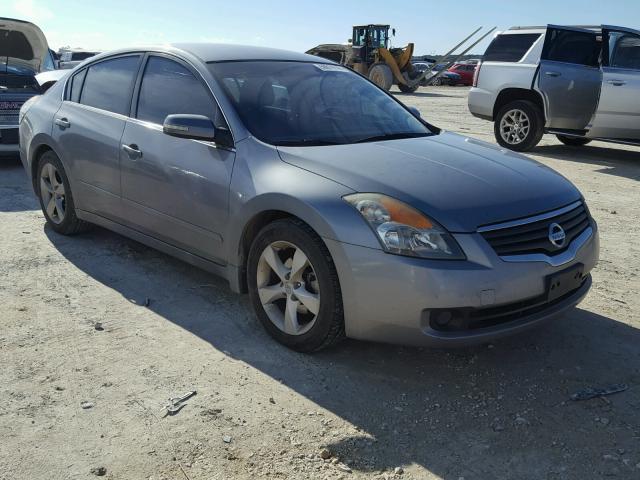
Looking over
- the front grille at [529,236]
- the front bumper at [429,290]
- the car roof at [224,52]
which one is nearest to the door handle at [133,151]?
the car roof at [224,52]

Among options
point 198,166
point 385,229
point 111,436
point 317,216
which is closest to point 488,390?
point 385,229

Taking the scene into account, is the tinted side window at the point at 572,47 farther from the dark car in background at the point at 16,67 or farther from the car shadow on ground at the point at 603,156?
the dark car in background at the point at 16,67

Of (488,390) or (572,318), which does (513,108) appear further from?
(488,390)

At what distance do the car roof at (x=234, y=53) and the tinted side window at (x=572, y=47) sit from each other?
6.89 metres

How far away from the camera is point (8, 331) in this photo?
381 cm

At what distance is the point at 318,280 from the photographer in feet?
10.8

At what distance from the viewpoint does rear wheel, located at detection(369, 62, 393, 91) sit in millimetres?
28873

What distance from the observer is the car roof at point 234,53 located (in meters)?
4.32

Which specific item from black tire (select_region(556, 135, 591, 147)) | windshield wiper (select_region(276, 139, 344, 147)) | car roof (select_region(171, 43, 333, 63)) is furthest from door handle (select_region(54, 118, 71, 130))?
black tire (select_region(556, 135, 591, 147))

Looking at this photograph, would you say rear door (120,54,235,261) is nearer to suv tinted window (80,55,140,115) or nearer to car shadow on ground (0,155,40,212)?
suv tinted window (80,55,140,115)

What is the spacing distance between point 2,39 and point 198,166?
733 centimetres

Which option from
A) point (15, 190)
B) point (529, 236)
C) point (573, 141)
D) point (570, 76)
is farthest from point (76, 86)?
point (573, 141)

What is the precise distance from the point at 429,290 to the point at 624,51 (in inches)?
337

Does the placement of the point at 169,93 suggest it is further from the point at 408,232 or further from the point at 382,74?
the point at 382,74
